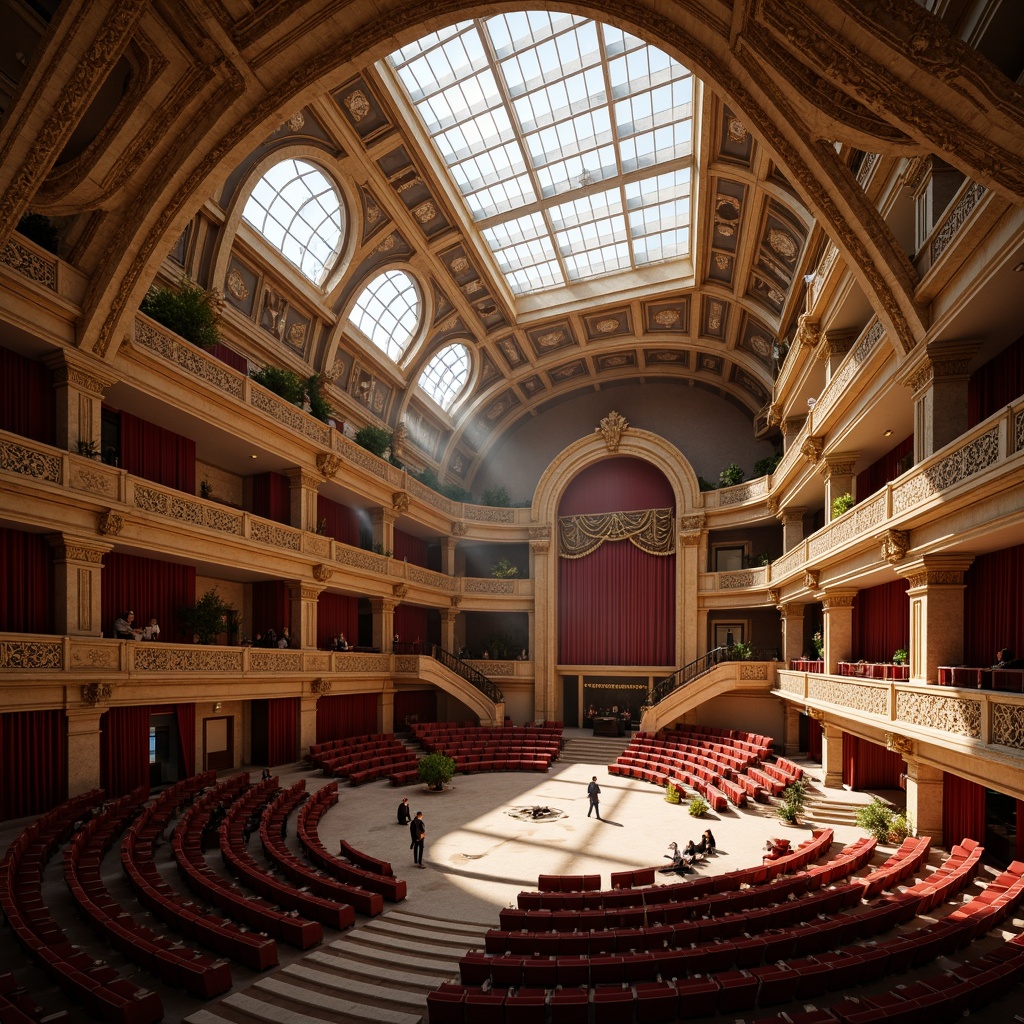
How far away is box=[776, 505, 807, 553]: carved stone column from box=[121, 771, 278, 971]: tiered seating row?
2035 cm

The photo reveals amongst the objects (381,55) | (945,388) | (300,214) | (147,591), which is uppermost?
(300,214)

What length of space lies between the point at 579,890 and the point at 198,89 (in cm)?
1630

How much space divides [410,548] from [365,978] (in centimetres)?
2162

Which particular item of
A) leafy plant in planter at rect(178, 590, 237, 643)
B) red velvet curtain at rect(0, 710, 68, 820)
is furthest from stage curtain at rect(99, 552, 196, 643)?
red velvet curtain at rect(0, 710, 68, 820)

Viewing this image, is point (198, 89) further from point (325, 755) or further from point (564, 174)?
point (325, 755)

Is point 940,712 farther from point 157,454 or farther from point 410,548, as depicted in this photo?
point 410,548

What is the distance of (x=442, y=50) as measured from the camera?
17688 millimetres

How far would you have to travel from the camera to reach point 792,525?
2369 centimetres

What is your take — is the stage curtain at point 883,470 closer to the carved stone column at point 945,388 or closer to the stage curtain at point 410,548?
the carved stone column at point 945,388

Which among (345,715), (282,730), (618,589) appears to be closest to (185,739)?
(282,730)

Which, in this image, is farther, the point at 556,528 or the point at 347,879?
the point at 556,528

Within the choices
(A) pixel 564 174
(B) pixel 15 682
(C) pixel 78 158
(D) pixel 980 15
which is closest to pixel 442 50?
(A) pixel 564 174

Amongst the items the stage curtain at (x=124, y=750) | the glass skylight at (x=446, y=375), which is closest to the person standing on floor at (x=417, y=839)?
the stage curtain at (x=124, y=750)

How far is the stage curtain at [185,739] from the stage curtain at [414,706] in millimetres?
9949
